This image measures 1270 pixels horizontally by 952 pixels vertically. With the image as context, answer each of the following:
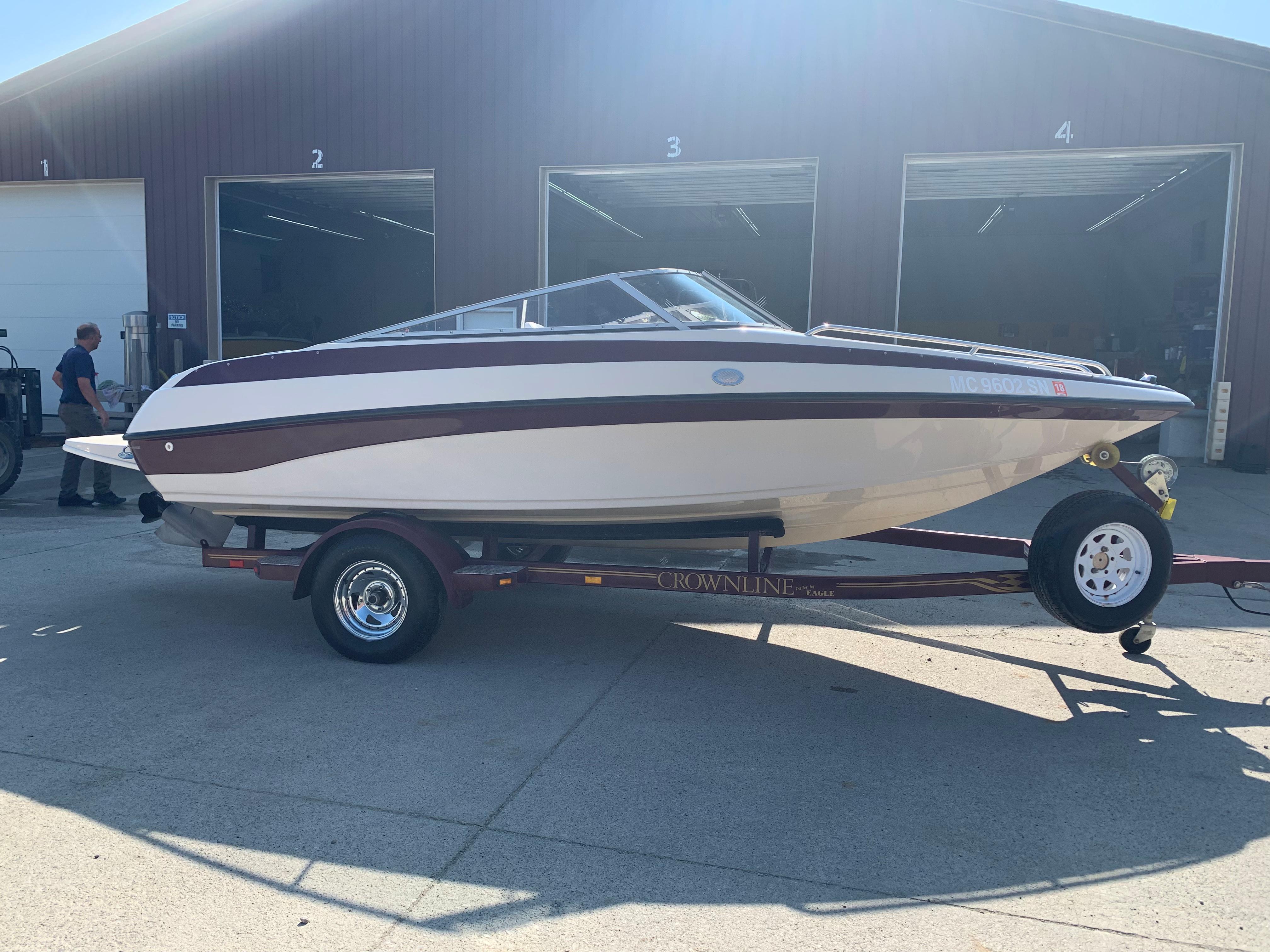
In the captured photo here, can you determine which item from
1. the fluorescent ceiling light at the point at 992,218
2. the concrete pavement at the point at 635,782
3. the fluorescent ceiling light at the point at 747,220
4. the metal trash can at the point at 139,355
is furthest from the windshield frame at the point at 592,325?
the fluorescent ceiling light at the point at 992,218

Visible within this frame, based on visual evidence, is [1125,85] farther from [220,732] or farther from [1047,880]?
[220,732]

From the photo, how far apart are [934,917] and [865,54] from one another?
406 inches

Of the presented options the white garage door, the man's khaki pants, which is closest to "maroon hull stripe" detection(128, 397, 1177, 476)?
the man's khaki pants

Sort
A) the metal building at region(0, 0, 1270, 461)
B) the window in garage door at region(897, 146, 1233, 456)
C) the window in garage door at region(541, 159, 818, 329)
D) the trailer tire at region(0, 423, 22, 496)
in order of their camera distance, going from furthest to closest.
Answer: the window in garage door at region(897, 146, 1233, 456), the window in garage door at region(541, 159, 818, 329), the metal building at region(0, 0, 1270, 461), the trailer tire at region(0, 423, 22, 496)

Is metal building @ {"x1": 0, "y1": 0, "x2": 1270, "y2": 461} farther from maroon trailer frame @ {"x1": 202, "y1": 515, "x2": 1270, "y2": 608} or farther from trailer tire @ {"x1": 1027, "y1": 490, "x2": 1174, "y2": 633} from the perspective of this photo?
trailer tire @ {"x1": 1027, "y1": 490, "x2": 1174, "y2": 633}

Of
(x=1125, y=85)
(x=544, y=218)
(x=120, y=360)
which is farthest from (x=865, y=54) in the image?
(x=120, y=360)

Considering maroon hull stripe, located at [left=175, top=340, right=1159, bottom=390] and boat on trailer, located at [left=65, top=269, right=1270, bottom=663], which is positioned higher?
maroon hull stripe, located at [left=175, top=340, right=1159, bottom=390]

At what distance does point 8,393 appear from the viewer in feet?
30.9

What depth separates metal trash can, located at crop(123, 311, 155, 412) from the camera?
489 inches

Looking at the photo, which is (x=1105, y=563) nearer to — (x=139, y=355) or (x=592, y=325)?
(x=592, y=325)

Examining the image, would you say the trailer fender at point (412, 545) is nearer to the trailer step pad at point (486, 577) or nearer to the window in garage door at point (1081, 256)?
the trailer step pad at point (486, 577)

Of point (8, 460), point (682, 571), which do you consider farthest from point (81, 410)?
point (682, 571)

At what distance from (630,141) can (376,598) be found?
28.1 ft

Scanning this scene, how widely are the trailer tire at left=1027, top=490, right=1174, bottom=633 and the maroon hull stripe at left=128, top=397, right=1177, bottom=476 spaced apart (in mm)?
417
